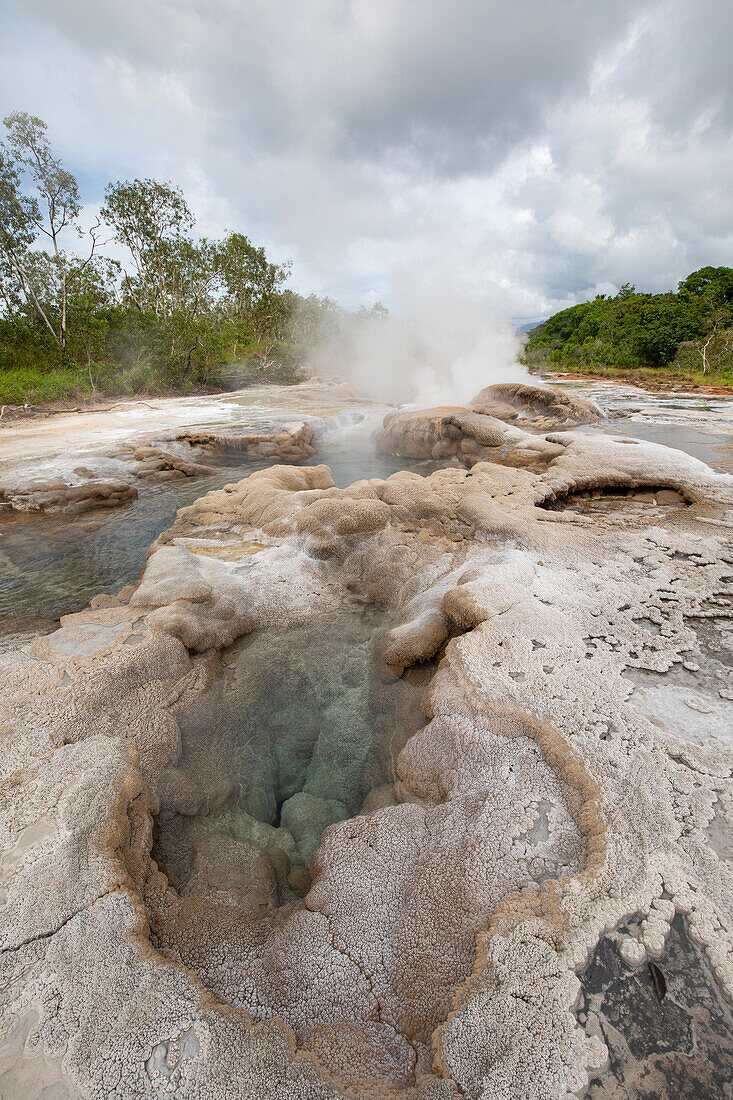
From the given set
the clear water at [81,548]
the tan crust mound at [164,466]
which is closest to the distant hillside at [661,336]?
the tan crust mound at [164,466]

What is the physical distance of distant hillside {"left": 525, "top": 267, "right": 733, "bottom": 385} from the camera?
23.8 metres

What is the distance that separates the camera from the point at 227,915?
190 cm

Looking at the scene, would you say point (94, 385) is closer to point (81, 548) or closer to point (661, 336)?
point (81, 548)

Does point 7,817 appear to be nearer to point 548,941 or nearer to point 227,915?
point 227,915

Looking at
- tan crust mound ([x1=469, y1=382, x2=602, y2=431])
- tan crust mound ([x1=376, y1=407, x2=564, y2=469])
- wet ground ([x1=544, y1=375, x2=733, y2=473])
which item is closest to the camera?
tan crust mound ([x1=376, y1=407, x2=564, y2=469])

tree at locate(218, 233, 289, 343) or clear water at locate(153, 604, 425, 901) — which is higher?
tree at locate(218, 233, 289, 343)

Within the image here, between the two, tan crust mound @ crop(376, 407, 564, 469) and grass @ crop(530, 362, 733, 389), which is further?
grass @ crop(530, 362, 733, 389)

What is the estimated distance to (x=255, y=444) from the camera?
36.5ft

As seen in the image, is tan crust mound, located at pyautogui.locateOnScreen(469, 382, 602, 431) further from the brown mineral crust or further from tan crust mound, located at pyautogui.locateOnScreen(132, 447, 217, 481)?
tan crust mound, located at pyautogui.locateOnScreen(132, 447, 217, 481)

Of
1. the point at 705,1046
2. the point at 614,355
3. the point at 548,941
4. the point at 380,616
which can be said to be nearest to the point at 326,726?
the point at 380,616

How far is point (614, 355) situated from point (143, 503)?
29.8m

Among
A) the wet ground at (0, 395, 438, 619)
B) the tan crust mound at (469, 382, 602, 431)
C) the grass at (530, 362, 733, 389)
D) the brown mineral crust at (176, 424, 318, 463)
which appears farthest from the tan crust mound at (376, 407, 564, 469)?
the grass at (530, 362, 733, 389)

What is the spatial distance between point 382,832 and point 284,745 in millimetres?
1071

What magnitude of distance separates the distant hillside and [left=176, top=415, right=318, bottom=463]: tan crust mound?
18778mm
